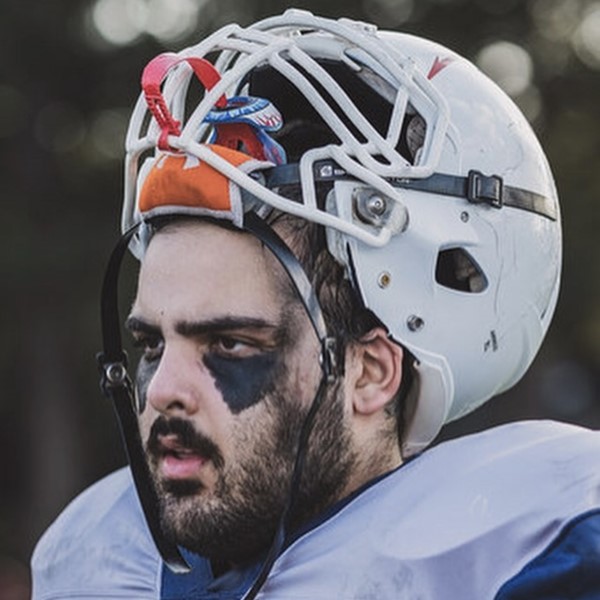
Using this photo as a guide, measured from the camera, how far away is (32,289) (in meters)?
9.53

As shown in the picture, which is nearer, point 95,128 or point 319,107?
point 319,107

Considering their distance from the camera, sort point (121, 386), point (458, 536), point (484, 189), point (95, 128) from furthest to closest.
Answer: point (95, 128), point (121, 386), point (484, 189), point (458, 536)

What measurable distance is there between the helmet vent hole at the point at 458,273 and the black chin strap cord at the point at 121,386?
44 cm

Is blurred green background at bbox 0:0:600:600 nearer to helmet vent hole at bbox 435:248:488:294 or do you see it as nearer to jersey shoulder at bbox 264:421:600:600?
helmet vent hole at bbox 435:248:488:294

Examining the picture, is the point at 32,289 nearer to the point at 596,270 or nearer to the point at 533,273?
the point at 596,270

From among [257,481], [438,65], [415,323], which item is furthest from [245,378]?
[438,65]

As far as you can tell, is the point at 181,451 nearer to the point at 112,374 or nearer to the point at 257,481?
the point at 257,481

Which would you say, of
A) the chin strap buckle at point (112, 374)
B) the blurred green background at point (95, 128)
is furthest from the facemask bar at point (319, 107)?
the blurred green background at point (95, 128)

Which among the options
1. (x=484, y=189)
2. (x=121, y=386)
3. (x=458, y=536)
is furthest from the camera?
(x=121, y=386)

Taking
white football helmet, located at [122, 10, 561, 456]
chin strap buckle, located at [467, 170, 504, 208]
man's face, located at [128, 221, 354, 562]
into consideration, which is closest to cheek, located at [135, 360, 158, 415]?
man's face, located at [128, 221, 354, 562]

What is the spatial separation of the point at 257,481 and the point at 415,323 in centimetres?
30

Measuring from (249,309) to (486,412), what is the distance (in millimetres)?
9380

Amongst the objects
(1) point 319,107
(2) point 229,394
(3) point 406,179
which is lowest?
(2) point 229,394

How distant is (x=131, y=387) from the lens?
A: 240cm
